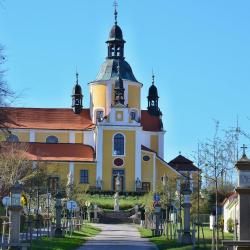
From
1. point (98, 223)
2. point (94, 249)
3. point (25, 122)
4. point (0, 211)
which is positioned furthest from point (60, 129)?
point (94, 249)

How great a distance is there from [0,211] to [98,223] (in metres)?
27.8

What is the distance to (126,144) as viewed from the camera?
292ft

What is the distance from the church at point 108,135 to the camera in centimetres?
8806

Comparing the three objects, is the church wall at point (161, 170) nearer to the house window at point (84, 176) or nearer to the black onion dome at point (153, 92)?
the house window at point (84, 176)

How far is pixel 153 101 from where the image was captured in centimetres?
10156

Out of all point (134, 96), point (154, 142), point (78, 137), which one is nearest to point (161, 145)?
point (154, 142)

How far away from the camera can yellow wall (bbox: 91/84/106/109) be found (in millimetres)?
93562

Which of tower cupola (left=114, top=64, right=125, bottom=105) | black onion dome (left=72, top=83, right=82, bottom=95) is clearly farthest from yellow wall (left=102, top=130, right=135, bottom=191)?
black onion dome (left=72, top=83, right=82, bottom=95)

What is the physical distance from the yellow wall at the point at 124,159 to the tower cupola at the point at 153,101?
11668 mm

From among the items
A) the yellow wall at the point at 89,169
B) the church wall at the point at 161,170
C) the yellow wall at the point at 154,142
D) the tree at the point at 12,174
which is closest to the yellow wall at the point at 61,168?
the yellow wall at the point at 89,169

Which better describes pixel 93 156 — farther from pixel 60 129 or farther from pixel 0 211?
pixel 0 211

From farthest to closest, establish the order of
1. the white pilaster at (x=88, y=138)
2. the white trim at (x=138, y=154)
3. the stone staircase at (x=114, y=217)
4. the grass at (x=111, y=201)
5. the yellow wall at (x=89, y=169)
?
the white pilaster at (x=88, y=138) → the white trim at (x=138, y=154) → the yellow wall at (x=89, y=169) → the grass at (x=111, y=201) → the stone staircase at (x=114, y=217)

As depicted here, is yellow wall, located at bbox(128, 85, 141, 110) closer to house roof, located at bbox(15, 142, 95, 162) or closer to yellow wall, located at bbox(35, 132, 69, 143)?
house roof, located at bbox(15, 142, 95, 162)

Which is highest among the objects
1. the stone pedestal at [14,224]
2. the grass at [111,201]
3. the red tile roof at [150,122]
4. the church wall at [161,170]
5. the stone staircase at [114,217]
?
the red tile roof at [150,122]
